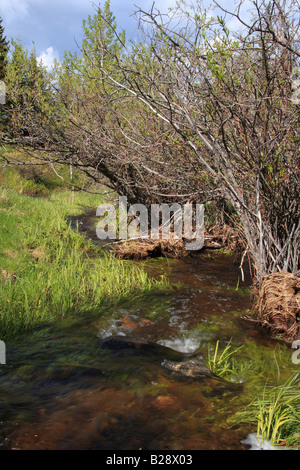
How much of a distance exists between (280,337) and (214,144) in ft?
7.96

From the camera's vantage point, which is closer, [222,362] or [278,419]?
[278,419]

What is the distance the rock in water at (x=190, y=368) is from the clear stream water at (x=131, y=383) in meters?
0.07

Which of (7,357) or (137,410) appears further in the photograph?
(7,357)

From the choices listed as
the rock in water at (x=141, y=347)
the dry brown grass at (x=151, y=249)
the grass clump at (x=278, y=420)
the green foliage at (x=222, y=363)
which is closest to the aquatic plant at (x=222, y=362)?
the green foliage at (x=222, y=363)

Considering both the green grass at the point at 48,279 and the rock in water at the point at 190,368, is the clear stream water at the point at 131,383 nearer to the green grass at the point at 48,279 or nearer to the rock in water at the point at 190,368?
the rock in water at the point at 190,368

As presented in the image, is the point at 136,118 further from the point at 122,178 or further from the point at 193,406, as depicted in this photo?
the point at 193,406

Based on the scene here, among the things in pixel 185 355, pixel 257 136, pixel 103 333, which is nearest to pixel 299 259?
pixel 257 136

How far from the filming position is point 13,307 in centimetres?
406

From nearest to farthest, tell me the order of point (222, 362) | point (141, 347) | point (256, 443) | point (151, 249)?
1. point (256, 443)
2. point (222, 362)
3. point (141, 347)
4. point (151, 249)

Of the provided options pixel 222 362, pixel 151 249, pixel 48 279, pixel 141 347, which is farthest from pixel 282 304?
pixel 151 249

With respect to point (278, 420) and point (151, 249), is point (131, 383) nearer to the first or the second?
point (278, 420)

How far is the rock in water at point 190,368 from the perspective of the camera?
116 inches

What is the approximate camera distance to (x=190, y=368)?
301 centimetres

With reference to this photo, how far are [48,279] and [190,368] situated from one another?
2.68 meters
